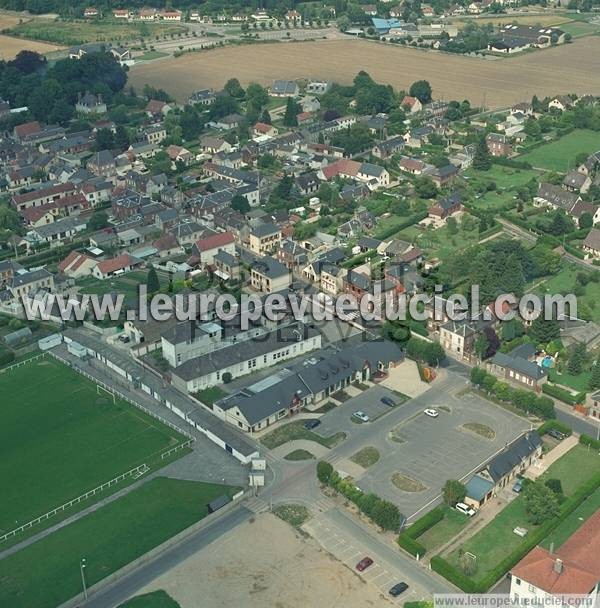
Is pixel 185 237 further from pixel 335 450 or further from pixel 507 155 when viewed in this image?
pixel 507 155

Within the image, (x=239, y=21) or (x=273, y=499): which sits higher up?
(x=239, y=21)

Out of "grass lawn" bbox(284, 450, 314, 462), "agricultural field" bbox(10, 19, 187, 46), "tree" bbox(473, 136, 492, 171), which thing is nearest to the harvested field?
"agricultural field" bbox(10, 19, 187, 46)

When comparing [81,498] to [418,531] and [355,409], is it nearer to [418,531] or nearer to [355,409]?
[355,409]

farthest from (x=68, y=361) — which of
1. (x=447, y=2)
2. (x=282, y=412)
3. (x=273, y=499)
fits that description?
(x=447, y=2)

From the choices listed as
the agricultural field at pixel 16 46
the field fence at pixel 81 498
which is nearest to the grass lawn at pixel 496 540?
the field fence at pixel 81 498

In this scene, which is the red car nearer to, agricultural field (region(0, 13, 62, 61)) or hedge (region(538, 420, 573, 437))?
hedge (region(538, 420, 573, 437))

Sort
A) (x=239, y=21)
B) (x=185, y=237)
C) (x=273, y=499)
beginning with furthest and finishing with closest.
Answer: (x=239, y=21), (x=185, y=237), (x=273, y=499)

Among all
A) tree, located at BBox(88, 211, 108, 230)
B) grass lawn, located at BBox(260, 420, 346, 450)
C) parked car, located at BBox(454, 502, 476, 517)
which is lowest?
parked car, located at BBox(454, 502, 476, 517)
